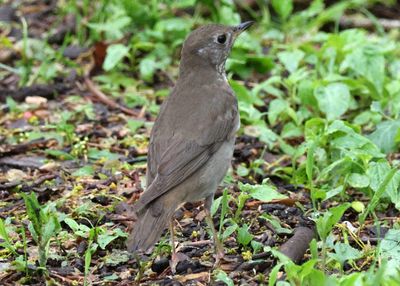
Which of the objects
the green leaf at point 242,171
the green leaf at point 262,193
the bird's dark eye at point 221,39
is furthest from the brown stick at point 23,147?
the green leaf at point 262,193

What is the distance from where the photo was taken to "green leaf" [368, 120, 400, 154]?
7.00m

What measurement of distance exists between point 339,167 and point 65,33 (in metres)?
4.23

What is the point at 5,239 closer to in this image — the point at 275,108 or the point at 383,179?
the point at 383,179

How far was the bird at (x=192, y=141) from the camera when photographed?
18.1 ft

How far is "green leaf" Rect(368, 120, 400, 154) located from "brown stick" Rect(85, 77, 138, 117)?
2303 millimetres

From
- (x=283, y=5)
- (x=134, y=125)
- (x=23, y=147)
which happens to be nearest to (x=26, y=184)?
(x=23, y=147)

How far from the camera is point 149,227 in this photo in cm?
534

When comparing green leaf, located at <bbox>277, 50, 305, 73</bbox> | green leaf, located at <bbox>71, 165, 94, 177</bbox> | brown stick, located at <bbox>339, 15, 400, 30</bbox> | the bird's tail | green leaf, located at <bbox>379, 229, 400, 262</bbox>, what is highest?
green leaf, located at <bbox>277, 50, 305, 73</bbox>

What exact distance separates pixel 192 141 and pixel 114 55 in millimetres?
2830

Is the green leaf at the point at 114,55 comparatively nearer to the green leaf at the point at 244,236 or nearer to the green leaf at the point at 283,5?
the green leaf at the point at 283,5

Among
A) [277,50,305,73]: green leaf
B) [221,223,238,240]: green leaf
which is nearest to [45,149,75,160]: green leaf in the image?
[221,223,238,240]: green leaf

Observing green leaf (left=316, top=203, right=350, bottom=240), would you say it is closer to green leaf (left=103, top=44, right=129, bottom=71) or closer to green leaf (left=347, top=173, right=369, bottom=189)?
green leaf (left=347, top=173, right=369, bottom=189)

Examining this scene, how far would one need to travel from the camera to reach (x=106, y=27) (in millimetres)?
8906

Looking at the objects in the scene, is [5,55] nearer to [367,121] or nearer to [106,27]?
[106,27]
